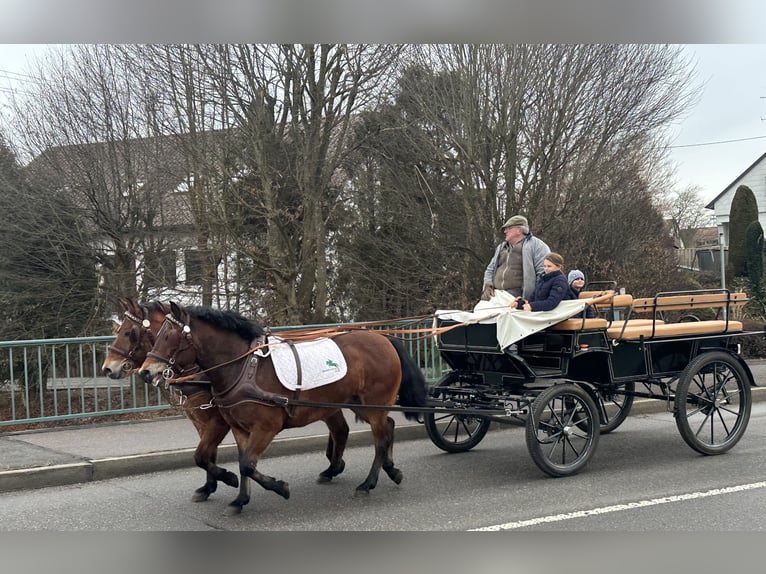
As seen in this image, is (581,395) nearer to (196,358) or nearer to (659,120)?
(196,358)

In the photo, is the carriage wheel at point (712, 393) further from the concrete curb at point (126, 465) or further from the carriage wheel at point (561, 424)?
the concrete curb at point (126, 465)

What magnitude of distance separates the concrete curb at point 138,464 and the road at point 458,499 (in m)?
0.13

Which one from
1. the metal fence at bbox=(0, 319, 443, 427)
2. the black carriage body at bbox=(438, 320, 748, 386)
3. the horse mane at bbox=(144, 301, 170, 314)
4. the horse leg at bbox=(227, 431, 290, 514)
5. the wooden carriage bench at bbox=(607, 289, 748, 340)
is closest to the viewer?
the horse leg at bbox=(227, 431, 290, 514)

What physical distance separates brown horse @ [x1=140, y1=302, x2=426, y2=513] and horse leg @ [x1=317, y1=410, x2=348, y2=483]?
27cm

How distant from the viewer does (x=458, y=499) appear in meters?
6.19

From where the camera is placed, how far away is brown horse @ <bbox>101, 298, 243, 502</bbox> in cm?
583

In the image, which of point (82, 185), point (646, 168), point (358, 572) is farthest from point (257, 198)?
point (358, 572)

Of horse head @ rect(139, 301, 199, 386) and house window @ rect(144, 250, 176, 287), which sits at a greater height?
house window @ rect(144, 250, 176, 287)

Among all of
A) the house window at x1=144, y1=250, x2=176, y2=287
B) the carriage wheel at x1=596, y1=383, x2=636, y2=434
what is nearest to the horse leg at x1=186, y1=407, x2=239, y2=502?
the carriage wheel at x1=596, y1=383, x2=636, y2=434

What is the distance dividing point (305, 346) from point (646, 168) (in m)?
10.8

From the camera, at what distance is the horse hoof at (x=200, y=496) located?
630 centimetres

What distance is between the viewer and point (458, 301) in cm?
1461

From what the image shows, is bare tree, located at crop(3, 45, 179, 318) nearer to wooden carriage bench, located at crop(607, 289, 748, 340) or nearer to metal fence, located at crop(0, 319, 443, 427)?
metal fence, located at crop(0, 319, 443, 427)

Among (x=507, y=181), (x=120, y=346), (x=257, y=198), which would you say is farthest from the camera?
(x=257, y=198)
